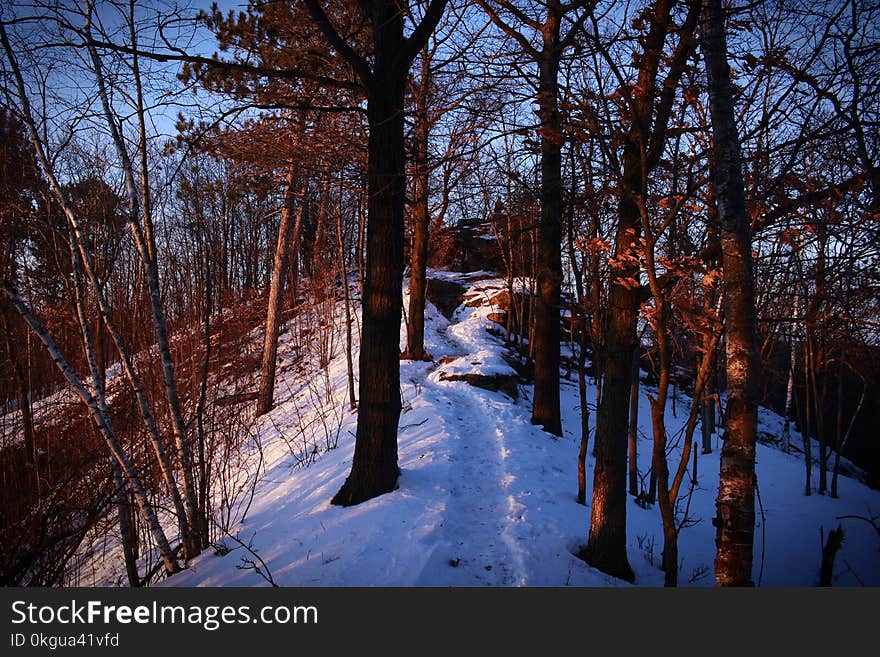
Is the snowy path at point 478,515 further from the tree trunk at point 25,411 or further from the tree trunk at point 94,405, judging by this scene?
the tree trunk at point 25,411

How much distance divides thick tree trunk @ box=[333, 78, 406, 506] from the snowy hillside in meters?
0.40

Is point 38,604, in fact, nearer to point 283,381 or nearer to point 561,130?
point 561,130

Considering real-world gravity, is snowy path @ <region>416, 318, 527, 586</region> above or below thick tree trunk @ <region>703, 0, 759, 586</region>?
below

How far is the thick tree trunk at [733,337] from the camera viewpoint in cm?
241

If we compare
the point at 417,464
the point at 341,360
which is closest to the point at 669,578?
the point at 417,464

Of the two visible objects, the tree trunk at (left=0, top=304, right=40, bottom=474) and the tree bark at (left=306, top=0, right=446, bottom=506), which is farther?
the tree trunk at (left=0, top=304, right=40, bottom=474)

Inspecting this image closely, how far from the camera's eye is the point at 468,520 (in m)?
4.25

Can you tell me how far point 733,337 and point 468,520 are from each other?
306 centimetres

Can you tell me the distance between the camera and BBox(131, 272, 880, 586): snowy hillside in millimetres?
3342

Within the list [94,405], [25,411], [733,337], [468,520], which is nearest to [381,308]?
[468,520]

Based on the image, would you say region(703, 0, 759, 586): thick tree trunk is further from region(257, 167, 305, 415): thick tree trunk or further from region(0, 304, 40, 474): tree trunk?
region(257, 167, 305, 415): thick tree trunk

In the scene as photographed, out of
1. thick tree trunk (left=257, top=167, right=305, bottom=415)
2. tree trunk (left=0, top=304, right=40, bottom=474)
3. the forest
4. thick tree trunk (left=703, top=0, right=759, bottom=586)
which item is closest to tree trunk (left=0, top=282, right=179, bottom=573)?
the forest

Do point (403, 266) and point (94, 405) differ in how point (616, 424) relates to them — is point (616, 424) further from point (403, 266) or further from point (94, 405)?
point (94, 405)

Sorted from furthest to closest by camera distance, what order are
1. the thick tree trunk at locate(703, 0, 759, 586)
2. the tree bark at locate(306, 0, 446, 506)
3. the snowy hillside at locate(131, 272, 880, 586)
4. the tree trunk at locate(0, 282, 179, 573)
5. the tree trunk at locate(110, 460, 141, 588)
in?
1. the tree bark at locate(306, 0, 446, 506)
2. the tree trunk at locate(110, 460, 141, 588)
3. the snowy hillside at locate(131, 272, 880, 586)
4. the tree trunk at locate(0, 282, 179, 573)
5. the thick tree trunk at locate(703, 0, 759, 586)
